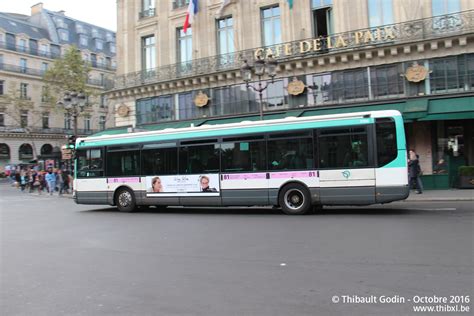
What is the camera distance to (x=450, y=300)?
14.9ft

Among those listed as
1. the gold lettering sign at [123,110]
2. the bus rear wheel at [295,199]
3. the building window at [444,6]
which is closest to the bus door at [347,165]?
the bus rear wheel at [295,199]

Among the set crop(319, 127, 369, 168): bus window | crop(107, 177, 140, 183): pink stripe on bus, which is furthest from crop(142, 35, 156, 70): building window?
crop(319, 127, 369, 168): bus window

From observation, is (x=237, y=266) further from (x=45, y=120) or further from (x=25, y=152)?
(x=45, y=120)

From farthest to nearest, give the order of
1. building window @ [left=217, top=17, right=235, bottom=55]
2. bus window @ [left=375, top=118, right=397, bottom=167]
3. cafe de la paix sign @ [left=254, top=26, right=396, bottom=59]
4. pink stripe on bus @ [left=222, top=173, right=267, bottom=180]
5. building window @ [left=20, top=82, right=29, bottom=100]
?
building window @ [left=20, top=82, right=29, bottom=100] < building window @ [left=217, top=17, right=235, bottom=55] < cafe de la paix sign @ [left=254, top=26, right=396, bottom=59] < pink stripe on bus @ [left=222, top=173, right=267, bottom=180] < bus window @ [left=375, top=118, right=397, bottom=167]

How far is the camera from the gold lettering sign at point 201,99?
2648 centimetres

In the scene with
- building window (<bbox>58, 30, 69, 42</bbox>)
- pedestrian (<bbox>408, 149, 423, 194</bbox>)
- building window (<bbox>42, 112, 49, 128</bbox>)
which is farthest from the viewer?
building window (<bbox>58, 30, 69, 42</bbox>)

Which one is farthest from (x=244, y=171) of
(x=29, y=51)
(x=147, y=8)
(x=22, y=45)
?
(x=29, y=51)

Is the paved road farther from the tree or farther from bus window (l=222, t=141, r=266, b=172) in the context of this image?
the tree

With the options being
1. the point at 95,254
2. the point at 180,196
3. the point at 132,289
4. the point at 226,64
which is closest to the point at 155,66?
the point at 226,64

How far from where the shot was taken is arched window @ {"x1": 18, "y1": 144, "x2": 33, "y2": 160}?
61.9 metres

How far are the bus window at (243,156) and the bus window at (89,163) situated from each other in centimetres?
512

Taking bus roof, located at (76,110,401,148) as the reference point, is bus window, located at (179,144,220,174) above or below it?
below

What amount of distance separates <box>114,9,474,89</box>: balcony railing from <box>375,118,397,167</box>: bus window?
10.7 m

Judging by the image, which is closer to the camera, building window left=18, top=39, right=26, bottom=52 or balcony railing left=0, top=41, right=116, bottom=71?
balcony railing left=0, top=41, right=116, bottom=71
